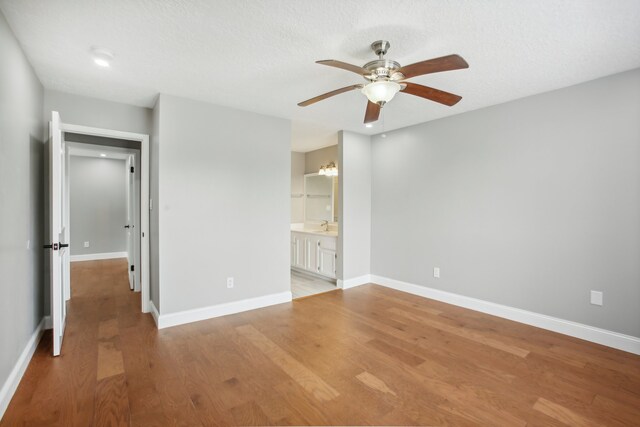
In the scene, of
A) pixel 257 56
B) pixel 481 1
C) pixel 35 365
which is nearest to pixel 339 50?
pixel 257 56

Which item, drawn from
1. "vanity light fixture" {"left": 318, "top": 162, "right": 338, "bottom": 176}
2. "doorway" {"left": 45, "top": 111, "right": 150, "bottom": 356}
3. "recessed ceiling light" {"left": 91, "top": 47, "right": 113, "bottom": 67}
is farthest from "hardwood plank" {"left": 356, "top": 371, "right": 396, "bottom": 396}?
"vanity light fixture" {"left": 318, "top": 162, "right": 338, "bottom": 176}

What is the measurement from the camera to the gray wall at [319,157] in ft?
19.2

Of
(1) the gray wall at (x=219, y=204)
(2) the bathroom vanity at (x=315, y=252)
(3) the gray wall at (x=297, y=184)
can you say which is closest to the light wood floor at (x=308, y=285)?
(2) the bathroom vanity at (x=315, y=252)

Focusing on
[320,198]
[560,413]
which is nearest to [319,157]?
[320,198]

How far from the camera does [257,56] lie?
2396 mm

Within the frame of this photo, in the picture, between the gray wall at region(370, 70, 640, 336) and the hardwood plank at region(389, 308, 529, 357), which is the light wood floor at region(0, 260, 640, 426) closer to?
the hardwood plank at region(389, 308, 529, 357)

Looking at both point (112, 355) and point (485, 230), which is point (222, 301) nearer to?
point (112, 355)

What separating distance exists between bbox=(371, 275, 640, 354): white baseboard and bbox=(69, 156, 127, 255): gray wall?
6.64m

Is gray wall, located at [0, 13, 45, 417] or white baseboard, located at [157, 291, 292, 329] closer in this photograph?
gray wall, located at [0, 13, 45, 417]

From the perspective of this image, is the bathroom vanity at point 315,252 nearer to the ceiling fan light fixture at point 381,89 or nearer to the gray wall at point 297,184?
the gray wall at point 297,184

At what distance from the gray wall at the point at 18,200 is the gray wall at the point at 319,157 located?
Result: 4127 millimetres

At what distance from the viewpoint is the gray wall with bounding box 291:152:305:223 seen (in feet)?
21.3

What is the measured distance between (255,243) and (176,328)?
1259 mm

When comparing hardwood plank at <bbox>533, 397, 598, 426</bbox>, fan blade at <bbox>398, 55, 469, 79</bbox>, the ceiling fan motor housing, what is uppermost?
the ceiling fan motor housing
